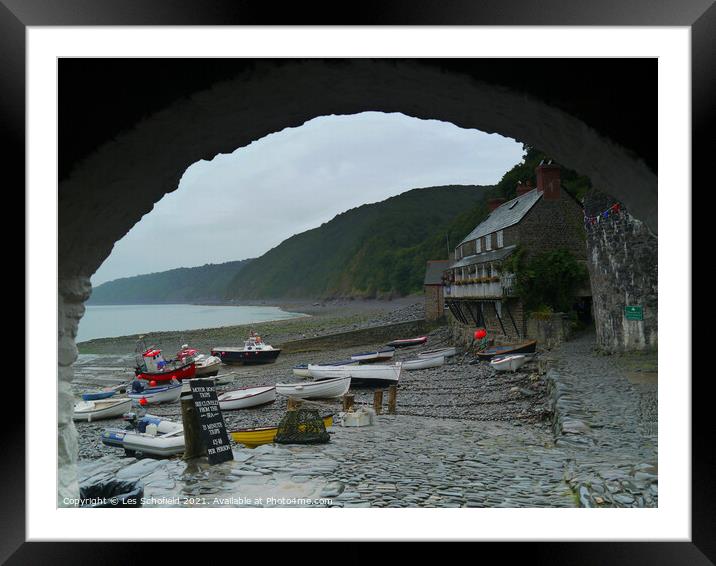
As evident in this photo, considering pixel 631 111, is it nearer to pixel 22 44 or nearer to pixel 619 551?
pixel 619 551

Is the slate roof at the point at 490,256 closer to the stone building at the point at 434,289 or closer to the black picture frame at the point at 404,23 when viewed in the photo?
the stone building at the point at 434,289

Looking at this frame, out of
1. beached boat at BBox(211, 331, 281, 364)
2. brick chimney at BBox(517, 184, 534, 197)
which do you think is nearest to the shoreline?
beached boat at BBox(211, 331, 281, 364)

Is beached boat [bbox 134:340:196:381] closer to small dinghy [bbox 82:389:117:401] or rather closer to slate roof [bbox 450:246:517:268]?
small dinghy [bbox 82:389:117:401]

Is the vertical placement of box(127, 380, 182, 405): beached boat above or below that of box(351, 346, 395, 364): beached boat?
below

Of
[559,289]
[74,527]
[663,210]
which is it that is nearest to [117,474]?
[74,527]

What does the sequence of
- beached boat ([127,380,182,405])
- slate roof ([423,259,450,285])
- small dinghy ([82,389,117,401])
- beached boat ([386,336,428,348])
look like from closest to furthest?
small dinghy ([82,389,117,401]) → beached boat ([127,380,182,405]) → slate roof ([423,259,450,285]) → beached boat ([386,336,428,348])

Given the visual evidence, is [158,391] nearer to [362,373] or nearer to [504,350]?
[362,373]

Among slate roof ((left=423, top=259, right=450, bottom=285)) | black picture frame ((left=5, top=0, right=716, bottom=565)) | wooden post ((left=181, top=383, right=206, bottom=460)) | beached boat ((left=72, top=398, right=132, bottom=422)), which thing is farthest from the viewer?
slate roof ((left=423, top=259, right=450, bottom=285))
